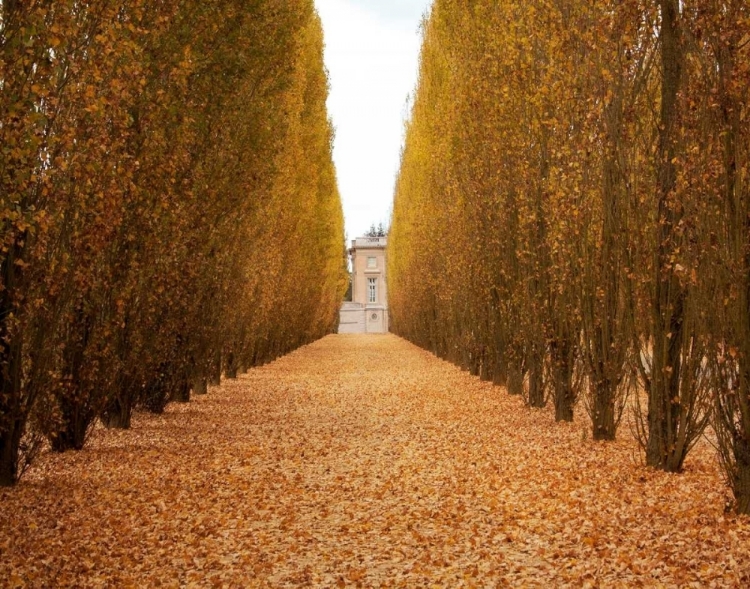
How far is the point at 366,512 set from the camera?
7.97 m

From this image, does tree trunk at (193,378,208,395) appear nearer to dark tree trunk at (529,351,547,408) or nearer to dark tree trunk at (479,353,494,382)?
dark tree trunk at (479,353,494,382)

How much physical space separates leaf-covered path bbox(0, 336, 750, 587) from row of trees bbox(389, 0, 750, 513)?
2.54 ft

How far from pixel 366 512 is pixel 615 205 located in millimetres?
4124

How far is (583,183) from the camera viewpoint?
428 inches

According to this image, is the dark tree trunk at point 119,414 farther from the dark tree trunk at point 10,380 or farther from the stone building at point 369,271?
the stone building at point 369,271

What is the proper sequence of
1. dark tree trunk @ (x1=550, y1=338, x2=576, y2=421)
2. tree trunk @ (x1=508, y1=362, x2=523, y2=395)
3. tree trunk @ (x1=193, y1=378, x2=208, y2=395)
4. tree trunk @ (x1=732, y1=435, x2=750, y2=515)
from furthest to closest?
1. tree trunk @ (x1=193, y1=378, x2=208, y2=395)
2. tree trunk @ (x1=508, y1=362, x2=523, y2=395)
3. dark tree trunk @ (x1=550, y1=338, x2=576, y2=421)
4. tree trunk @ (x1=732, y1=435, x2=750, y2=515)

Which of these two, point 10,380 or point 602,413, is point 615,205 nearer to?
point 602,413

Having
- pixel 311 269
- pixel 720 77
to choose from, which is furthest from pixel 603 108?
pixel 311 269

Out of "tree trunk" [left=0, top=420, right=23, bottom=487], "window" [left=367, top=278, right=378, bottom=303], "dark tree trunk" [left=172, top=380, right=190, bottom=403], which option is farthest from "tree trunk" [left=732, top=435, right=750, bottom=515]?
"window" [left=367, top=278, right=378, bottom=303]

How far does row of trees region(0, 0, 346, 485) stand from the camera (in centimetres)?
714

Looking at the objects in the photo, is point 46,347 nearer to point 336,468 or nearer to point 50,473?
point 50,473

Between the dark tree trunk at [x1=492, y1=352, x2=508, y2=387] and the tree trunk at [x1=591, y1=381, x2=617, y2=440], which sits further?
the dark tree trunk at [x1=492, y1=352, x2=508, y2=387]

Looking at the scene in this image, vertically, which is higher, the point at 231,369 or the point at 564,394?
the point at 564,394

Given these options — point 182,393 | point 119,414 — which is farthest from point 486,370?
point 119,414
